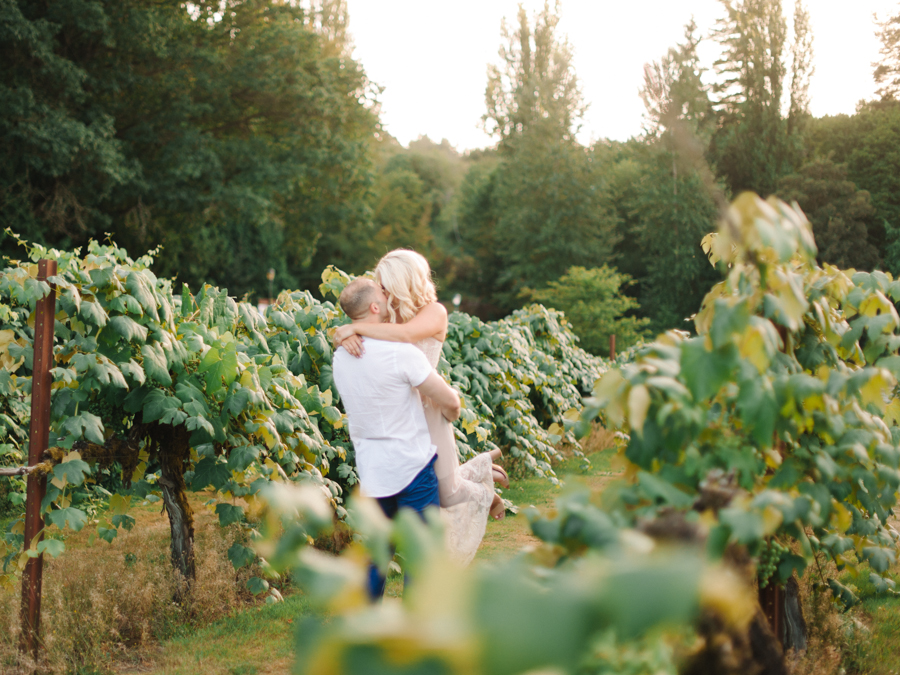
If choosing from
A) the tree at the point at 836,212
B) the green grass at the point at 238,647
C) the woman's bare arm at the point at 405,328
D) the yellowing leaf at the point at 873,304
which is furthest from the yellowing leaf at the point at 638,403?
the tree at the point at 836,212

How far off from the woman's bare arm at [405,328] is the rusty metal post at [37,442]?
1269 millimetres

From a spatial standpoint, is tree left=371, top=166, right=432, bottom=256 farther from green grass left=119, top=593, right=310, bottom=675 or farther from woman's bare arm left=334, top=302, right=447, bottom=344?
woman's bare arm left=334, top=302, right=447, bottom=344

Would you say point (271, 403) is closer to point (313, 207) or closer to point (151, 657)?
point (151, 657)

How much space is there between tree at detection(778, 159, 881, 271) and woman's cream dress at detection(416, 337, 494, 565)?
2249 cm

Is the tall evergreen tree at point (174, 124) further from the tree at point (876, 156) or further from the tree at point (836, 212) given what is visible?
the tree at point (876, 156)

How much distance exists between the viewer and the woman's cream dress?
3.05 meters

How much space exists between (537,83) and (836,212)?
680 inches

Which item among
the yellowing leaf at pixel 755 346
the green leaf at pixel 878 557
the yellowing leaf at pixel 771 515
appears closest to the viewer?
the yellowing leaf at pixel 771 515

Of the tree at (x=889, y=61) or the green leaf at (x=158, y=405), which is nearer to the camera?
the green leaf at (x=158, y=405)

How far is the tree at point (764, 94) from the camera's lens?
2748 cm

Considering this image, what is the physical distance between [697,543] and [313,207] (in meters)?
24.3

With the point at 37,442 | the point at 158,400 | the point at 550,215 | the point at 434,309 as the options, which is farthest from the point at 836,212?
the point at 37,442

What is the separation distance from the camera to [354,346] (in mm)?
2814

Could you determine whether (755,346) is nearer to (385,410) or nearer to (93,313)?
(385,410)
